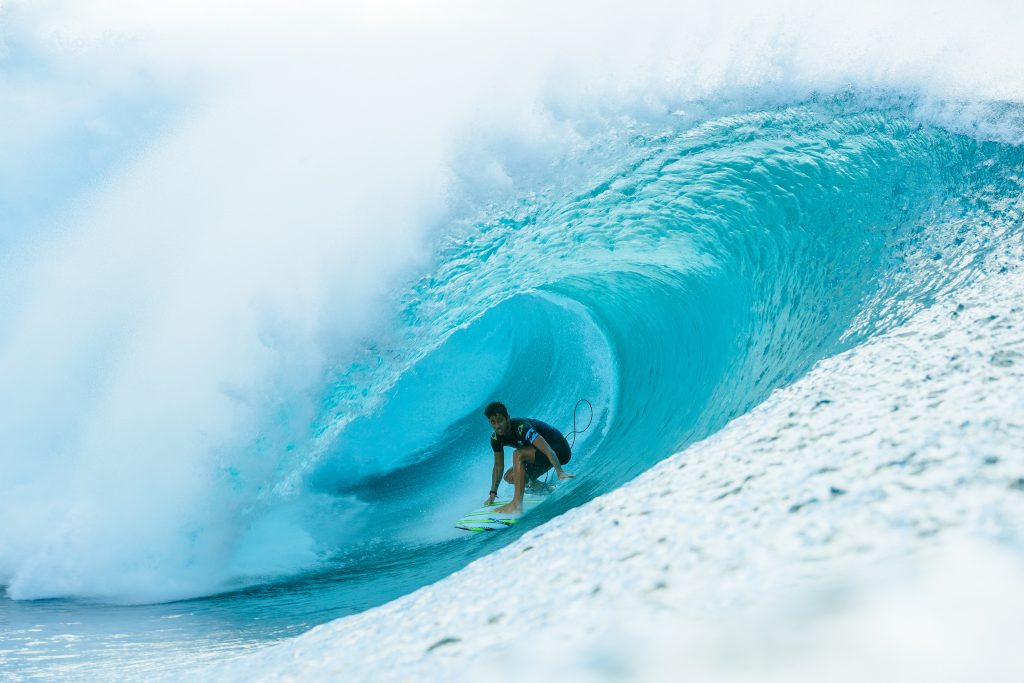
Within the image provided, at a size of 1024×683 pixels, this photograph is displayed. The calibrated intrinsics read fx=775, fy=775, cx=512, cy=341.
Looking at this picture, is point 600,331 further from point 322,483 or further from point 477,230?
point 322,483

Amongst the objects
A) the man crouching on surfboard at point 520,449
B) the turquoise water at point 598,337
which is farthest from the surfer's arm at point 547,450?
the turquoise water at point 598,337

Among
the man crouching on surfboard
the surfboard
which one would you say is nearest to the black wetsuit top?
the man crouching on surfboard

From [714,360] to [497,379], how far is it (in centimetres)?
261

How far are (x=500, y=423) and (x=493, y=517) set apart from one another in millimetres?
671

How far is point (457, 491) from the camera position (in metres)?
6.33

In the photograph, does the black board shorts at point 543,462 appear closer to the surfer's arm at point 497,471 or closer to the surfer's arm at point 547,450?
the surfer's arm at point 547,450

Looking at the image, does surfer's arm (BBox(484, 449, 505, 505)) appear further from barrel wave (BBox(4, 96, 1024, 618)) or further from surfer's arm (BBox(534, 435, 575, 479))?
barrel wave (BBox(4, 96, 1024, 618))

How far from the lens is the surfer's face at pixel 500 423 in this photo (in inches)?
202

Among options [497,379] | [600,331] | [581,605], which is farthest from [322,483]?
[581,605]

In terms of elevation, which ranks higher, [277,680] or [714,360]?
[714,360]

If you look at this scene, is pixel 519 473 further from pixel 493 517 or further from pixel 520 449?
pixel 493 517

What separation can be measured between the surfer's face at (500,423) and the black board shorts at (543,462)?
14.6 inches

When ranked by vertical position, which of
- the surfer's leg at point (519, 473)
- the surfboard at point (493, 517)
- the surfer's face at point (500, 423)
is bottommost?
the surfboard at point (493, 517)

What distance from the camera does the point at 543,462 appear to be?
5.54 meters
